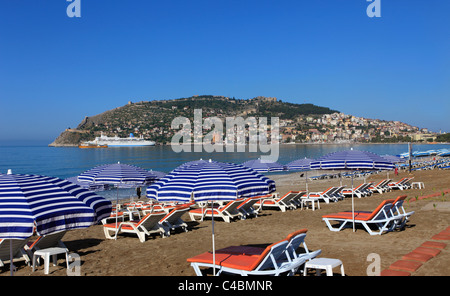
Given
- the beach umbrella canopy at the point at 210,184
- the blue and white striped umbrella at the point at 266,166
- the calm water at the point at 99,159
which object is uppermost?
the beach umbrella canopy at the point at 210,184

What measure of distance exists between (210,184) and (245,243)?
6.55ft

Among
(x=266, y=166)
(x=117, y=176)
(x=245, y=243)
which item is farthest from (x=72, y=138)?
(x=245, y=243)

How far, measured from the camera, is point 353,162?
8.39 metres

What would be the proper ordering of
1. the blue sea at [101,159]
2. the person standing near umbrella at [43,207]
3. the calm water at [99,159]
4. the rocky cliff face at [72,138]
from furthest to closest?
the rocky cliff face at [72,138] < the calm water at [99,159] < the blue sea at [101,159] < the person standing near umbrella at [43,207]

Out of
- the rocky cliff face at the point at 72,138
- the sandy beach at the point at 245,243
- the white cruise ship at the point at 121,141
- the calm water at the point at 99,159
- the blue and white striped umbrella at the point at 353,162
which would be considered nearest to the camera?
the sandy beach at the point at 245,243

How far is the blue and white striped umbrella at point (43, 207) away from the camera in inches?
150

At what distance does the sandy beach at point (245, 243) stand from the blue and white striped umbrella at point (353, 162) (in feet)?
4.50

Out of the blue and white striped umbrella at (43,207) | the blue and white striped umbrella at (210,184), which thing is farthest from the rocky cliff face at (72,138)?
the blue and white striped umbrella at (43,207)

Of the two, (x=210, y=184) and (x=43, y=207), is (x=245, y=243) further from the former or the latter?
(x=43, y=207)

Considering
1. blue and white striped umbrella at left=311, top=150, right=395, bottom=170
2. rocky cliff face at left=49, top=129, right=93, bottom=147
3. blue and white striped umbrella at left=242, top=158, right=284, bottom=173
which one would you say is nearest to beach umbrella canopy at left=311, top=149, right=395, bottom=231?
blue and white striped umbrella at left=311, top=150, right=395, bottom=170

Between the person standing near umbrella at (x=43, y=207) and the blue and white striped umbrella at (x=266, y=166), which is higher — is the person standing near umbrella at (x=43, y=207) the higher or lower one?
the higher one

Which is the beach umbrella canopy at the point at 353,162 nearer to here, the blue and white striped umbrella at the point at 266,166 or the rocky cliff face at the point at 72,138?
the blue and white striped umbrella at the point at 266,166

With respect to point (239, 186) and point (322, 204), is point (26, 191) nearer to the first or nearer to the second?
point (239, 186)
